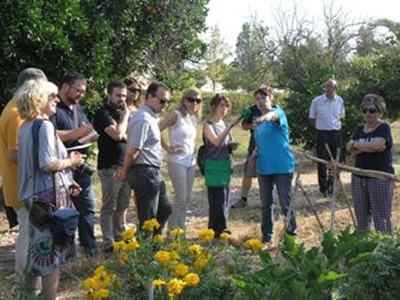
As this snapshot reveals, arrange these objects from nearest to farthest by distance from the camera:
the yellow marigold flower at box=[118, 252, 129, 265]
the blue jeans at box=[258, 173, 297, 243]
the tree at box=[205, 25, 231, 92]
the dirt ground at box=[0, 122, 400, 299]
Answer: the yellow marigold flower at box=[118, 252, 129, 265], the dirt ground at box=[0, 122, 400, 299], the blue jeans at box=[258, 173, 297, 243], the tree at box=[205, 25, 231, 92]

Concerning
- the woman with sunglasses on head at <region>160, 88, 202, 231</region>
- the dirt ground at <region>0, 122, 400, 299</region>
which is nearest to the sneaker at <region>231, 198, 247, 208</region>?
the dirt ground at <region>0, 122, 400, 299</region>

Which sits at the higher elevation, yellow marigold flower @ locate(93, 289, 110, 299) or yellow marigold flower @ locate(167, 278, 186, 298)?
yellow marigold flower @ locate(167, 278, 186, 298)

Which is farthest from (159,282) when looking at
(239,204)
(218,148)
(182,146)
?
(239,204)

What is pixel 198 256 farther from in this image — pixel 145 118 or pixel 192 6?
pixel 192 6

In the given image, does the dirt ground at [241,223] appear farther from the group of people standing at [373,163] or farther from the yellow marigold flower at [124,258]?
the yellow marigold flower at [124,258]

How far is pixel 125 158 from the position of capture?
4.88 meters

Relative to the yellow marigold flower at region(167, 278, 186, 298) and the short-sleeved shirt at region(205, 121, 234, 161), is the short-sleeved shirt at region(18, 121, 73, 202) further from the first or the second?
the short-sleeved shirt at region(205, 121, 234, 161)

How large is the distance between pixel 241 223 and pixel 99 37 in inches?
118

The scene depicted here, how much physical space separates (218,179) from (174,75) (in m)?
4.35

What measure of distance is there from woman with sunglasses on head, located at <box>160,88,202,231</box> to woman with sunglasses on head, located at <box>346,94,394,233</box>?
59.5 inches

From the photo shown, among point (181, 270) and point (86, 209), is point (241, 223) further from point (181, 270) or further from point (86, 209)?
point (181, 270)

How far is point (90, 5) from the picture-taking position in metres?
7.75

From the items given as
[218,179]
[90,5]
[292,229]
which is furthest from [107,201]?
[90,5]

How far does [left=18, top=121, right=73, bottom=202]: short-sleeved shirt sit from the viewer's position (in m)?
3.47
